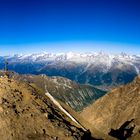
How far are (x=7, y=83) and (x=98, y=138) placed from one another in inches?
1293

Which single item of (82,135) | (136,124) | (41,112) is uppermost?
(41,112)

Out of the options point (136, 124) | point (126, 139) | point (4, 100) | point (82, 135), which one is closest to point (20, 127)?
point (4, 100)

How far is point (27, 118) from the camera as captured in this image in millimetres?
82250

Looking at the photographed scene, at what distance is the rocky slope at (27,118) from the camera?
76000mm

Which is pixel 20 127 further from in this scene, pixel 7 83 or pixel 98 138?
pixel 98 138

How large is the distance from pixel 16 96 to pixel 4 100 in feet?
19.6

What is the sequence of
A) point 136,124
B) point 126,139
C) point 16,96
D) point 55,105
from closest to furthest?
point 16,96, point 55,105, point 126,139, point 136,124

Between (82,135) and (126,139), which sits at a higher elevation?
(82,135)

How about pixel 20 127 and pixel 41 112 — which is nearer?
pixel 20 127

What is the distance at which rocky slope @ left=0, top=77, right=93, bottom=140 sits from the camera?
76.0m

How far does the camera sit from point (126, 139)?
126125 mm

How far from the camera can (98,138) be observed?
97812 mm

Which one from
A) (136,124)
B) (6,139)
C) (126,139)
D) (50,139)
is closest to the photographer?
(6,139)

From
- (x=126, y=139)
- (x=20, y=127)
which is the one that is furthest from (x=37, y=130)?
(x=126, y=139)
